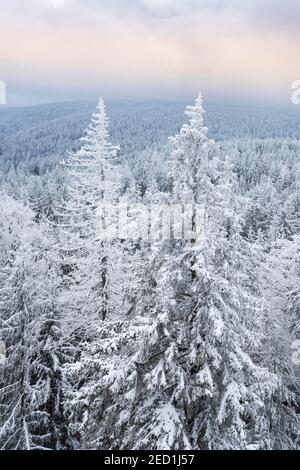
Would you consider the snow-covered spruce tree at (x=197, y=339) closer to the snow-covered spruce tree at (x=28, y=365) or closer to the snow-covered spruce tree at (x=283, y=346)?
the snow-covered spruce tree at (x=283, y=346)

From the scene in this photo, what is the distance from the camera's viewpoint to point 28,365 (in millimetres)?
16812

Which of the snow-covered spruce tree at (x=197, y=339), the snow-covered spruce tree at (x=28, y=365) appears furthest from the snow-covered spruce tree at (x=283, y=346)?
the snow-covered spruce tree at (x=28, y=365)

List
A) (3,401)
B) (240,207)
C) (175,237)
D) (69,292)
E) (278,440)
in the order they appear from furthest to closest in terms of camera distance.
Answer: (69,292) < (3,401) < (278,440) < (240,207) < (175,237)

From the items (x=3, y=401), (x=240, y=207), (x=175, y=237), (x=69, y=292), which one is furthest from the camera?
(x=69, y=292)

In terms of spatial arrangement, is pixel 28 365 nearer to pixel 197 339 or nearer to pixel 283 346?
pixel 197 339

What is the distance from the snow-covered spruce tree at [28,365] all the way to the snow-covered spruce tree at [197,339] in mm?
7036

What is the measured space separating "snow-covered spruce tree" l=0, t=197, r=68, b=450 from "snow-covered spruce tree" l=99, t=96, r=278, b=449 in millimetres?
7036

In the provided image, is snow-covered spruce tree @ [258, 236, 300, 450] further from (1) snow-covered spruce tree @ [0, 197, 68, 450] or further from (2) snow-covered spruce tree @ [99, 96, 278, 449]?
(1) snow-covered spruce tree @ [0, 197, 68, 450]

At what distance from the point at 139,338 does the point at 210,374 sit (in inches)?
72.8

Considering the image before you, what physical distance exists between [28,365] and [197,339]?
9.09m

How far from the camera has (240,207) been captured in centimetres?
1193

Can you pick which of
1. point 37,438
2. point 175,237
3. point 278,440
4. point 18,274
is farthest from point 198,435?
point 37,438

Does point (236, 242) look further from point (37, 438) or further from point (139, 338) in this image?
point (37, 438)

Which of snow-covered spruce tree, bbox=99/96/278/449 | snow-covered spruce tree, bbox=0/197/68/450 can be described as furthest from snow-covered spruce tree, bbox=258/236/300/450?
snow-covered spruce tree, bbox=0/197/68/450
